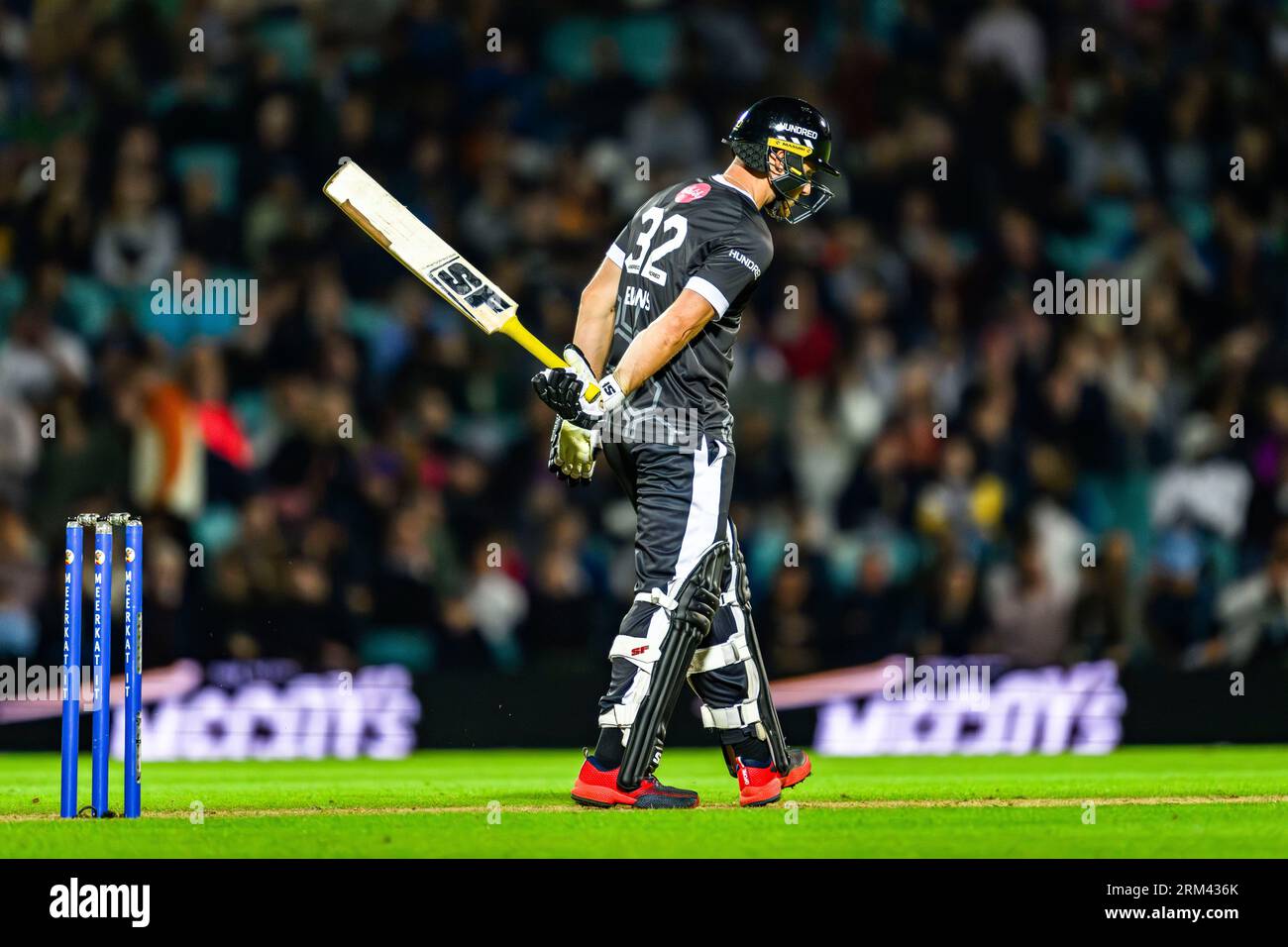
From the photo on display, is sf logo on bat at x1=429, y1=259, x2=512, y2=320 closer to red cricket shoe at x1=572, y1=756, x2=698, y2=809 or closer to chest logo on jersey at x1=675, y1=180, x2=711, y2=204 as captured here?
chest logo on jersey at x1=675, y1=180, x2=711, y2=204

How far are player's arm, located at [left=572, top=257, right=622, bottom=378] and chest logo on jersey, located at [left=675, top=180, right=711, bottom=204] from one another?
36cm

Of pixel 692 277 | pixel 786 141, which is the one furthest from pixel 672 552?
pixel 786 141

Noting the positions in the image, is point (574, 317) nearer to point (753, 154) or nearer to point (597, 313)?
point (597, 313)

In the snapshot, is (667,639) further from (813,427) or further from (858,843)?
(813,427)

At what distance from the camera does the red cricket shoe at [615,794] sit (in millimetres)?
6523

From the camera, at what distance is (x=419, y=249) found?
6.84 metres

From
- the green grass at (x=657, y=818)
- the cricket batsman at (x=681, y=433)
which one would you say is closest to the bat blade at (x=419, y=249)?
the cricket batsman at (x=681, y=433)

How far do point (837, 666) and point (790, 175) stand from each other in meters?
4.23

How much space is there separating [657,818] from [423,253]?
2.28m

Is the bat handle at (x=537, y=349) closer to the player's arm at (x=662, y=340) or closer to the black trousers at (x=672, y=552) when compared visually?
the player's arm at (x=662, y=340)

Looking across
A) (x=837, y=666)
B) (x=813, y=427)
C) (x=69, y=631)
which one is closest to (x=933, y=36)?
(x=813, y=427)

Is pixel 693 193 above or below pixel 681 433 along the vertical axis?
above

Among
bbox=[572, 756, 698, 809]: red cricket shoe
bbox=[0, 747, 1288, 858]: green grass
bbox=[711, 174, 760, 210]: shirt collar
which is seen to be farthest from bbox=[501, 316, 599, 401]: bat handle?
bbox=[0, 747, 1288, 858]: green grass

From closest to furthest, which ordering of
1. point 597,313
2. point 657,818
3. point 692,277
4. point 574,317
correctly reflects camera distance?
point 657,818 < point 692,277 < point 597,313 < point 574,317
